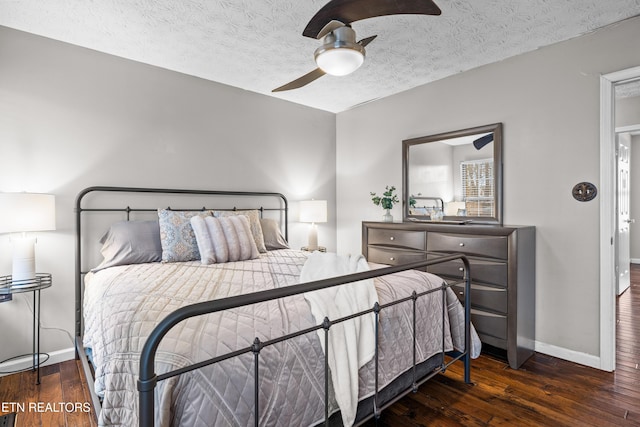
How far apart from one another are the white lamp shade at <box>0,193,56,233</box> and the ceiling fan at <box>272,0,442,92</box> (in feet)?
6.87

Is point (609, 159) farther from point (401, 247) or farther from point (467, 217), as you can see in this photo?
point (401, 247)

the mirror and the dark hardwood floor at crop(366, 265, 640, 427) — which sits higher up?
the mirror

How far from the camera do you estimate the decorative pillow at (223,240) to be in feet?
8.67

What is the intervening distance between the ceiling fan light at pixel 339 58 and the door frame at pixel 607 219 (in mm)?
1953

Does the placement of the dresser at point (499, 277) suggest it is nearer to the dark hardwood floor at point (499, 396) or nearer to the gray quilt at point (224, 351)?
the dark hardwood floor at point (499, 396)

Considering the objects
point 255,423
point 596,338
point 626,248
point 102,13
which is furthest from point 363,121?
point 626,248

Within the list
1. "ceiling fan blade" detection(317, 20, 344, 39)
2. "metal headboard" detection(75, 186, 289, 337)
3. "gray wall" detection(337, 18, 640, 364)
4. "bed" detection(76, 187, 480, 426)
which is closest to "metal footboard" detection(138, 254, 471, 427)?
"bed" detection(76, 187, 480, 426)

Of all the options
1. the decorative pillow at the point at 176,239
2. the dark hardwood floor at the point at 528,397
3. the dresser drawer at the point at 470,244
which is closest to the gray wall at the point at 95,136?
the decorative pillow at the point at 176,239

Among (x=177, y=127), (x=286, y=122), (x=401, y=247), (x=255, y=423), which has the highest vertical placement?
(x=286, y=122)

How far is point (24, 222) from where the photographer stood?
2.25 meters

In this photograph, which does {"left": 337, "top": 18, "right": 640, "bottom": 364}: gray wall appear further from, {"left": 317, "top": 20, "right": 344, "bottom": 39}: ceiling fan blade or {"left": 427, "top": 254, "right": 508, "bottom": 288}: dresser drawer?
{"left": 317, "top": 20, "right": 344, "bottom": 39}: ceiling fan blade

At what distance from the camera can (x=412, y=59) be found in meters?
3.02

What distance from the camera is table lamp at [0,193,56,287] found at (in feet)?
7.21

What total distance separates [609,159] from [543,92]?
0.73 meters
